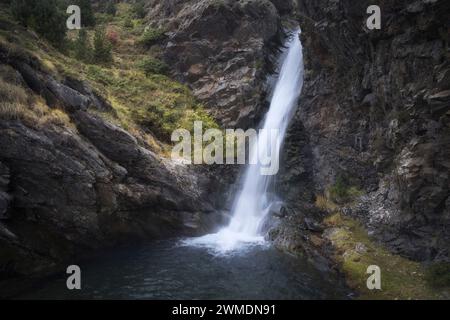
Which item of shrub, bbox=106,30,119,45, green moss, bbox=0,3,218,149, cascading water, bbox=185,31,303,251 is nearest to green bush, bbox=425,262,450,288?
cascading water, bbox=185,31,303,251

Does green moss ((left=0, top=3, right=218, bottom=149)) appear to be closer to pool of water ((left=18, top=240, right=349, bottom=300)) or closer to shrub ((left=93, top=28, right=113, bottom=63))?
shrub ((left=93, top=28, right=113, bottom=63))

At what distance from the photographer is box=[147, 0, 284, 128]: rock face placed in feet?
105

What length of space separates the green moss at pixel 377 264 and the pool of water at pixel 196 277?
1.00m

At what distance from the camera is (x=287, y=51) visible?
3588cm

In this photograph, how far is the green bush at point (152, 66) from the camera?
115 ft

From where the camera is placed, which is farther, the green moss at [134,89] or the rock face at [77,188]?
the green moss at [134,89]

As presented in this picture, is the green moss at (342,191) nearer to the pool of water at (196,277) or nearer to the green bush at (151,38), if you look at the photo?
the pool of water at (196,277)

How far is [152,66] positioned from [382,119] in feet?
71.1

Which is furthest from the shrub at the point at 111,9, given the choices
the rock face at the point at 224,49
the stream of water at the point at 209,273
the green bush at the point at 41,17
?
the stream of water at the point at 209,273

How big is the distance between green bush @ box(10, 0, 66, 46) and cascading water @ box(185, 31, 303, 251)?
638 inches

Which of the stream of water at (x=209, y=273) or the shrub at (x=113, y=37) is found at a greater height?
the shrub at (x=113, y=37)

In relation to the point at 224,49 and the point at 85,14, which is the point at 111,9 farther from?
the point at 224,49

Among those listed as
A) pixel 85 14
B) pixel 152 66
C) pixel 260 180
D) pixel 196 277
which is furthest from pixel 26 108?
pixel 85 14
